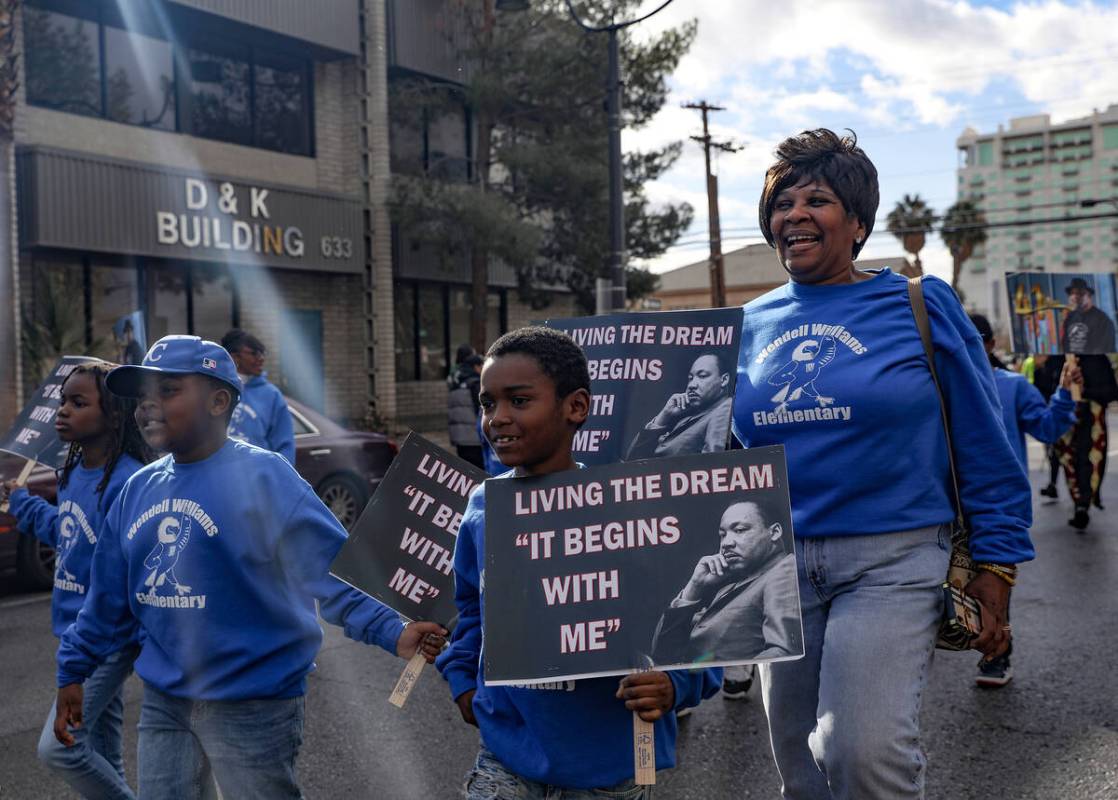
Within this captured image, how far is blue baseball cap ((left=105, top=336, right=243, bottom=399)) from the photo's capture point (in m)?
2.96

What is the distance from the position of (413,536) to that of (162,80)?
17.0m

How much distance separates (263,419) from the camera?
282 inches

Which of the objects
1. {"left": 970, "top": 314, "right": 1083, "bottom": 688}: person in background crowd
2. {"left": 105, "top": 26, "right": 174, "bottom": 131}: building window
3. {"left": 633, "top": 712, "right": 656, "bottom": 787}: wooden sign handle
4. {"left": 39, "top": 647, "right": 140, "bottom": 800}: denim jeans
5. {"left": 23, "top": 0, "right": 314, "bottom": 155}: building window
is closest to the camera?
{"left": 633, "top": 712, "right": 656, "bottom": 787}: wooden sign handle

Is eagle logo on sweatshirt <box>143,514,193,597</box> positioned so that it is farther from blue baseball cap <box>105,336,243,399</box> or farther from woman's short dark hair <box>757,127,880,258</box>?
woman's short dark hair <box>757,127,880,258</box>

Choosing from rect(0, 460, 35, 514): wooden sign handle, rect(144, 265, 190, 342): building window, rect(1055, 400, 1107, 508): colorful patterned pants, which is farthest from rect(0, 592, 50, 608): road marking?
rect(144, 265, 190, 342): building window

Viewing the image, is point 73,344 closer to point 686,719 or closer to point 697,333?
point 686,719

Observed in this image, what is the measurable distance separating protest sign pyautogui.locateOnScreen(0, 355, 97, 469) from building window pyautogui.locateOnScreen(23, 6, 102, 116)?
42.7ft

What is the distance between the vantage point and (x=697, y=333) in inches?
120

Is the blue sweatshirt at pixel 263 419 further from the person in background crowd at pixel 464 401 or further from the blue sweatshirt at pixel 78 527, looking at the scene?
the person in background crowd at pixel 464 401

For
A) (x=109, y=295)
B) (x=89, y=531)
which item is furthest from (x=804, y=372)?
(x=109, y=295)

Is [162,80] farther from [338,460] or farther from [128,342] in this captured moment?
[128,342]

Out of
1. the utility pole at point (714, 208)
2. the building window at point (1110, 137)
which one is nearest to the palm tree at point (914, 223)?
the utility pole at point (714, 208)

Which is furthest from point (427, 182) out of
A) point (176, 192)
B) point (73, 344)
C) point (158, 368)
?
point (158, 368)

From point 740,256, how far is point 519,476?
61061 millimetres
